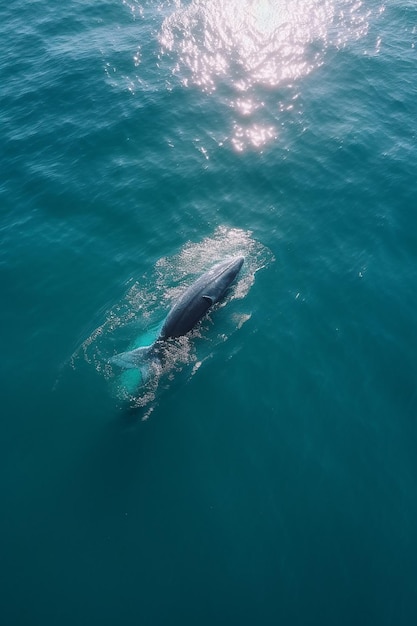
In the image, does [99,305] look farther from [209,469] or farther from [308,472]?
[308,472]

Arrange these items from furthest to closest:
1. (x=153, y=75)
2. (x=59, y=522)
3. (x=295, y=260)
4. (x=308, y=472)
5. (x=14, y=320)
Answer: (x=153, y=75) → (x=295, y=260) → (x=14, y=320) → (x=308, y=472) → (x=59, y=522)

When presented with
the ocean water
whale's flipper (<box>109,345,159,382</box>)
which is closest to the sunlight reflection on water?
the ocean water

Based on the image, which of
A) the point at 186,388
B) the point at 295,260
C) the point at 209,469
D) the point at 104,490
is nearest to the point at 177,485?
the point at 209,469

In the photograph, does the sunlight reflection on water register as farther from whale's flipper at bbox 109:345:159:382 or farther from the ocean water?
whale's flipper at bbox 109:345:159:382

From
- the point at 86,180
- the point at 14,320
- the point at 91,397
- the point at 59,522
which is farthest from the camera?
the point at 86,180

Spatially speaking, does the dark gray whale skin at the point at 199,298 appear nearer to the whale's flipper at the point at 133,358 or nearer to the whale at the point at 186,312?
the whale at the point at 186,312

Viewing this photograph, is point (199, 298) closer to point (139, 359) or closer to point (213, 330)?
point (213, 330)

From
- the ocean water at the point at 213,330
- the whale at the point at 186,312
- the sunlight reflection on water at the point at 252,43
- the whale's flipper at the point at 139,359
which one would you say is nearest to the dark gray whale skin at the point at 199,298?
the whale at the point at 186,312
